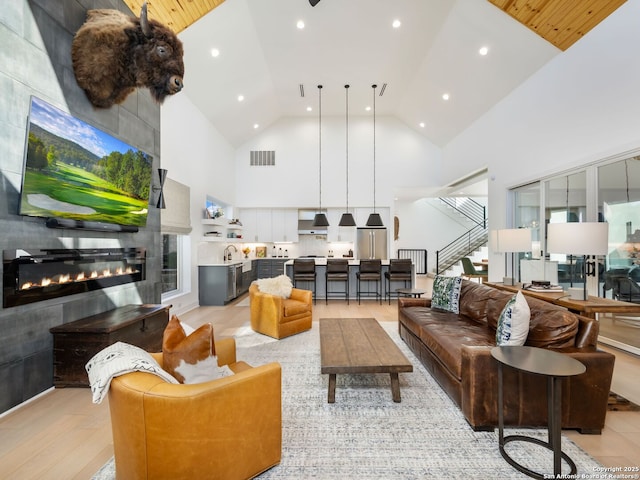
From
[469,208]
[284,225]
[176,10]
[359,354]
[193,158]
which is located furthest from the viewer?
[469,208]

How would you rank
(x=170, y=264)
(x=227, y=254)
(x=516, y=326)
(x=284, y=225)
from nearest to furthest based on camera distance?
(x=516, y=326) → (x=170, y=264) → (x=227, y=254) → (x=284, y=225)

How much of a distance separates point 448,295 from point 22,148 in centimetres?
436

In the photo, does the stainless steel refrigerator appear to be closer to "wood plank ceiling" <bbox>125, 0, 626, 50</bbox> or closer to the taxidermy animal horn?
"wood plank ceiling" <bbox>125, 0, 626, 50</bbox>

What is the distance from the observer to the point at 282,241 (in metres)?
9.08

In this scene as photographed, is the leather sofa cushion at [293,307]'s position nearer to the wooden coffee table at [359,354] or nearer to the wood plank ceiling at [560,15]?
the wooden coffee table at [359,354]

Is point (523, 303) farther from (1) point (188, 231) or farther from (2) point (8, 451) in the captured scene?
(1) point (188, 231)

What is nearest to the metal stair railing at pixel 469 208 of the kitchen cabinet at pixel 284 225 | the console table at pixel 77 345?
the kitchen cabinet at pixel 284 225

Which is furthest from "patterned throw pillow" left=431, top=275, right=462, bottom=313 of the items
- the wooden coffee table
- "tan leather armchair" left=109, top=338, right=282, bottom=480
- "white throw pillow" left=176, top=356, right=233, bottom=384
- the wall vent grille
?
the wall vent grille

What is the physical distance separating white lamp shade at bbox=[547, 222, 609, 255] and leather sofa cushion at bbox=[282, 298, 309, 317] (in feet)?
9.78

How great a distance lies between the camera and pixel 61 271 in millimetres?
2811

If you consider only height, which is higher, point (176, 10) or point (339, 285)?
point (176, 10)

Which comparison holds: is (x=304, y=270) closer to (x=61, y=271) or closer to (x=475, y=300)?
(x=475, y=300)

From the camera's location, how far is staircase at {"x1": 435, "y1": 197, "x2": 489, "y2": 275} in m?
11.3

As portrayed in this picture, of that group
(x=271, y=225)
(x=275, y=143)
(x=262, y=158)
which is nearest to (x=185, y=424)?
(x=271, y=225)
